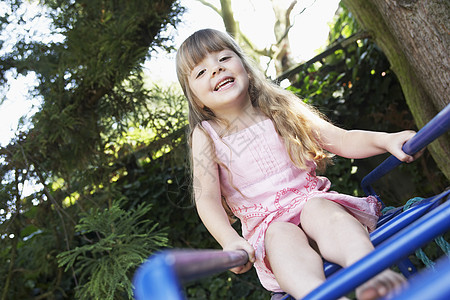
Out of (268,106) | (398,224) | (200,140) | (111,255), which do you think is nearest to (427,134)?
(398,224)

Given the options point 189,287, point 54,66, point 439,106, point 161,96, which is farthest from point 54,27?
point 439,106

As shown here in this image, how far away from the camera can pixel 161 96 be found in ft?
9.12

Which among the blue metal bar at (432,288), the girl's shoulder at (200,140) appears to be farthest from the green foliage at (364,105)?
the blue metal bar at (432,288)

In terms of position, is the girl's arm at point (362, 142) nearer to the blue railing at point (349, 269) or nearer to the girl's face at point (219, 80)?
the girl's face at point (219, 80)

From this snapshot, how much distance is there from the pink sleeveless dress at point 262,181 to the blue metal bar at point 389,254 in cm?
73

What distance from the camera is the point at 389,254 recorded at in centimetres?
63

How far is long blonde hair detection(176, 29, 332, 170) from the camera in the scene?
1631mm

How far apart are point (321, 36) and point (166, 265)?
13.5 feet

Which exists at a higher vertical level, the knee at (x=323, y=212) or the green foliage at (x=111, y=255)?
the green foliage at (x=111, y=255)

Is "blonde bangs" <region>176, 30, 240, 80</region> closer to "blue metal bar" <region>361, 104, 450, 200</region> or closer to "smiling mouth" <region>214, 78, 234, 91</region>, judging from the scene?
"smiling mouth" <region>214, 78, 234, 91</region>

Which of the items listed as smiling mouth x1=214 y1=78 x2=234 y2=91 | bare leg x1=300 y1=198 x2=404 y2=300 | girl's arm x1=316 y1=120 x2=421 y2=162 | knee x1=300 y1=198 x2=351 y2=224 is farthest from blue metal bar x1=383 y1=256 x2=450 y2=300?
smiling mouth x1=214 y1=78 x2=234 y2=91

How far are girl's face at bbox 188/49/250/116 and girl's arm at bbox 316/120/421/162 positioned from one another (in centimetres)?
34

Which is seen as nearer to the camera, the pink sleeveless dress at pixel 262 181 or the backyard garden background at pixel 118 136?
the pink sleeveless dress at pixel 262 181

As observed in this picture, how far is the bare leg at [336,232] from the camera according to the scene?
100 cm
